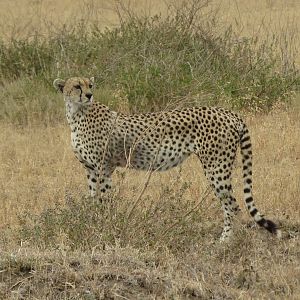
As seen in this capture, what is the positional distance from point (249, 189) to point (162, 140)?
0.68 meters

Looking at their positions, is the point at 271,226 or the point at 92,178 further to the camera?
the point at 92,178

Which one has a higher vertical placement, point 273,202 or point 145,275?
point 145,275

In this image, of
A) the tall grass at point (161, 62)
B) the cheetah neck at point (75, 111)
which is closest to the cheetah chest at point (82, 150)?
the cheetah neck at point (75, 111)

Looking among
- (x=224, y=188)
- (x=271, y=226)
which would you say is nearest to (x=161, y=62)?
(x=224, y=188)

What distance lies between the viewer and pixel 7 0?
2102 cm

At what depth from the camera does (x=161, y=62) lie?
1032 centimetres

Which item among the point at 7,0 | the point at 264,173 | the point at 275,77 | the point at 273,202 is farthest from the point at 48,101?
the point at 7,0

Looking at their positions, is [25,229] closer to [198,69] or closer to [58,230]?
[58,230]

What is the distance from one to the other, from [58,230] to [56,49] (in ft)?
19.9

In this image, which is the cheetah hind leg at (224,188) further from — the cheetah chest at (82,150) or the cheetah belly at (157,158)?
the cheetah chest at (82,150)

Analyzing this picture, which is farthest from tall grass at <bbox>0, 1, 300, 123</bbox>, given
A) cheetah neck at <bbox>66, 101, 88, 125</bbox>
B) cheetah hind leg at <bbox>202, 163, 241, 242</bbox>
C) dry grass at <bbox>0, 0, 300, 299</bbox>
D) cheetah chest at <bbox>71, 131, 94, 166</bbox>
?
cheetah hind leg at <bbox>202, 163, 241, 242</bbox>

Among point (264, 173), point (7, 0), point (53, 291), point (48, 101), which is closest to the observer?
point (53, 291)

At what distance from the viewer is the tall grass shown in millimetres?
9977

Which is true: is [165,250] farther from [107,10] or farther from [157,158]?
[107,10]
